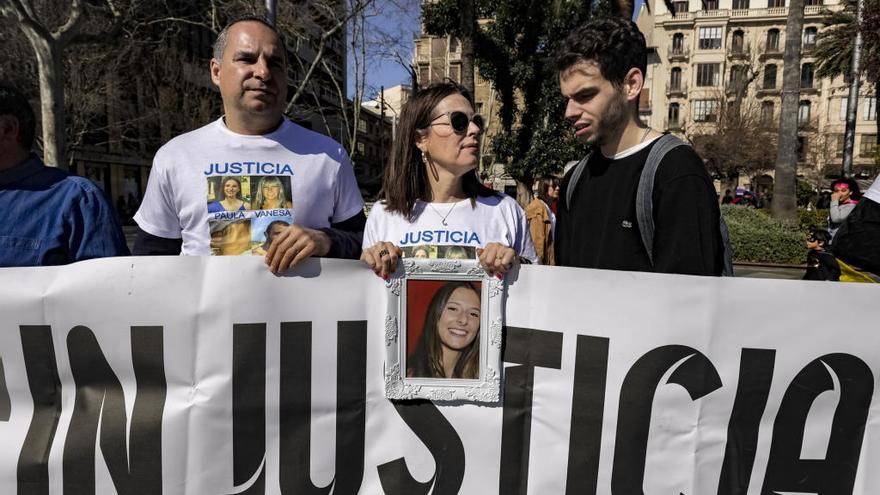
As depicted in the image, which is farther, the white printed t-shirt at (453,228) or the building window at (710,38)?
the building window at (710,38)

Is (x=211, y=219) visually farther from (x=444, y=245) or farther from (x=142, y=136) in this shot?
(x=142, y=136)

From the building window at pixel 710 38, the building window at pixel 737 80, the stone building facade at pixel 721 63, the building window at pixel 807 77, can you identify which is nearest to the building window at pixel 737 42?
the stone building facade at pixel 721 63

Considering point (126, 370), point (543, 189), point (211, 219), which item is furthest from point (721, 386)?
point (543, 189)

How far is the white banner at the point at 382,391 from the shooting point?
1.81m

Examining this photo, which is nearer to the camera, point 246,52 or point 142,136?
point 246,52

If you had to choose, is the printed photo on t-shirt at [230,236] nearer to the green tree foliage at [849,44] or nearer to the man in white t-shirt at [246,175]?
the man in white t-shirt at [246,175]

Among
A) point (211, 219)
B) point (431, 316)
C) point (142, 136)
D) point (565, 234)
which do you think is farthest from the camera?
point (142, 136)

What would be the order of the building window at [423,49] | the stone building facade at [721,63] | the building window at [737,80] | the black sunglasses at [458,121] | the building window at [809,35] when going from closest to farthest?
the black sunglasses at [458,121] < the building window at [737,80] < the building window at [423,49] < the stone building facade at [721,63] < the building window at [809,35]

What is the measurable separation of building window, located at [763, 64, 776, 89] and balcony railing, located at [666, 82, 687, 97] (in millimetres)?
6960

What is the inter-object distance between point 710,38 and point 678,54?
130 inches

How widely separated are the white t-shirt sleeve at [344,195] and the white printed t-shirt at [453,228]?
9cm

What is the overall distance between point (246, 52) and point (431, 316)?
3.79ft

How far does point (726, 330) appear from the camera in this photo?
1.80 metres

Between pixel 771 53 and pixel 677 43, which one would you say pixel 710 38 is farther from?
pixel 771 53
